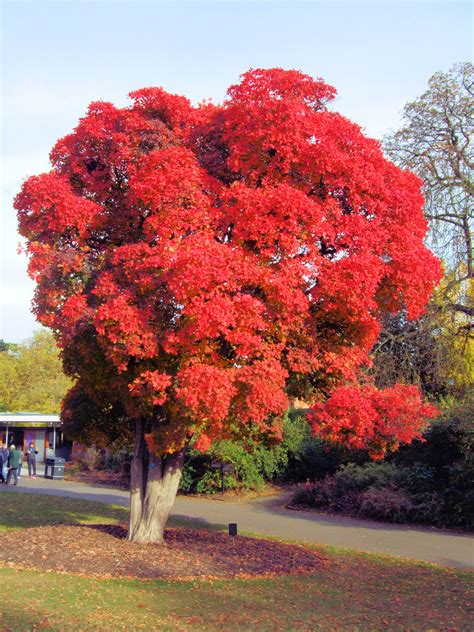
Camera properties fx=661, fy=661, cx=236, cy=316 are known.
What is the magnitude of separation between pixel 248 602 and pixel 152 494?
3.69 meters

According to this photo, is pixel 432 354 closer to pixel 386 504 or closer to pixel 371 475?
pixel 371 475

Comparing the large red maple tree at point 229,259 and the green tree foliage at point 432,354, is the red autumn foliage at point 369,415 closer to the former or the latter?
the large red maple tree at point 229,259

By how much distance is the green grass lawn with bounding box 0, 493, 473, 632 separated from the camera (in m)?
6.90

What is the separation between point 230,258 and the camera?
859 centimetres

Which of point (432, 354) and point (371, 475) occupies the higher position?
point (432, 354)

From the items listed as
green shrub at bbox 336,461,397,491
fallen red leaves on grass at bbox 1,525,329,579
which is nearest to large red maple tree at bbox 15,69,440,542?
fallen red leaves on grass at bbox 1,525,329,579

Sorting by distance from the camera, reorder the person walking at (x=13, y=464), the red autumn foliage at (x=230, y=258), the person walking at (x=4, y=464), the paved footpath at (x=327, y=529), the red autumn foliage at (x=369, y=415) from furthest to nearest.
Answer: the person walking at (x=4, y=464) → the person walking at (x=13, y=464) → the paved footpath at (x=327, y=529) → the red autumn foliage at (x=369, y=415) → the red autumn foliage at (x=230, y=258)

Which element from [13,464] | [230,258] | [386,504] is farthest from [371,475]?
[13,464]

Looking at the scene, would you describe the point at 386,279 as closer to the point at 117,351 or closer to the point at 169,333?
the point at 169,333

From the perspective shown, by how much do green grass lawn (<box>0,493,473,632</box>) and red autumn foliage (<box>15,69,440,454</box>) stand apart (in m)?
1.93

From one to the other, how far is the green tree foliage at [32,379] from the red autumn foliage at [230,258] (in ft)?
120

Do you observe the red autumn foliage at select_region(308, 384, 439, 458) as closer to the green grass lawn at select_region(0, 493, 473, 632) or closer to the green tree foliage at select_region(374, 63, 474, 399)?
the green grass lawn at select_region(0, 493, 473, 632)

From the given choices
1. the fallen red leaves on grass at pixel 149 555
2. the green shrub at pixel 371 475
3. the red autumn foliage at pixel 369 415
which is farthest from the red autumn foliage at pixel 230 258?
the green shrub at pixel 371 475

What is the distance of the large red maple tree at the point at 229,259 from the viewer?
28.0ft
